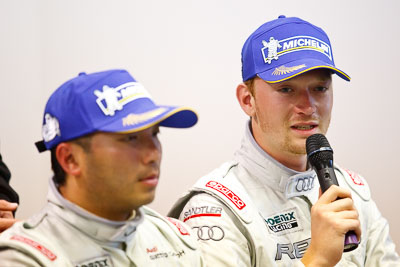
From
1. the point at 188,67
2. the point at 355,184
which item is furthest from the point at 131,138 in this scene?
the point at 188,67

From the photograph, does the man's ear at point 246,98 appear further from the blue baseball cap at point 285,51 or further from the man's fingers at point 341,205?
the man's fingers at point 341,205

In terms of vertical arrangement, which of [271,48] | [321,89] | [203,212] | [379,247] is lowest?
[379,247]

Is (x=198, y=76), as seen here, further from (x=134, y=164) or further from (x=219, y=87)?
(x=134, y=164)

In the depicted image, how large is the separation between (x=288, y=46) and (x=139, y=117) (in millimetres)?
628

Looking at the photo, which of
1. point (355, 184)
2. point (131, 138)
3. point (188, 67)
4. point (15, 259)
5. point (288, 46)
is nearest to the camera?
point (15, 259)

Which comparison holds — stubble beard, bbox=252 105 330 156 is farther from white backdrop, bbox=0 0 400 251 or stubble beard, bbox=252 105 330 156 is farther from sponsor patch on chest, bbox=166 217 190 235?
white backdrop, bbox=0 0 400 251

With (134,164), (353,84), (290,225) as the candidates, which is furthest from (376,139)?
(134,164)

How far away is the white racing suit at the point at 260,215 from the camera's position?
4.96 feet

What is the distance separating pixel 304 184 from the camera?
1670 mm

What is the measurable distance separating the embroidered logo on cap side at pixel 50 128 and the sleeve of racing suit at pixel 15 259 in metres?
0.23

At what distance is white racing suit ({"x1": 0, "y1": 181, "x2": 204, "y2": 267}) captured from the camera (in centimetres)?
111

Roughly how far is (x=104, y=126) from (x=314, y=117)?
661 millimetres

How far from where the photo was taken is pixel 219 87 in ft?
7.79

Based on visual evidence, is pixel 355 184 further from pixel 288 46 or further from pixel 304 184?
pixel 288 46
